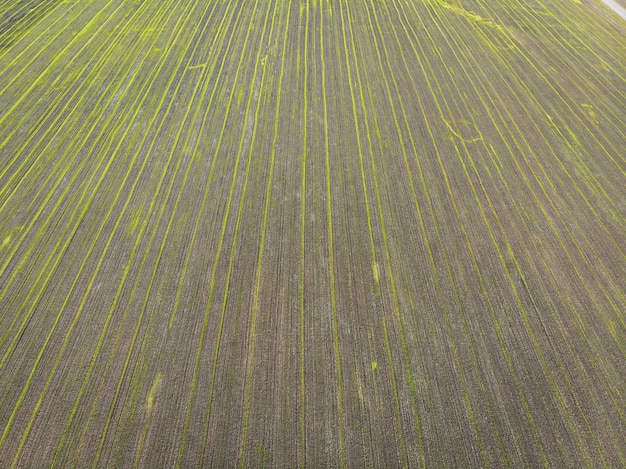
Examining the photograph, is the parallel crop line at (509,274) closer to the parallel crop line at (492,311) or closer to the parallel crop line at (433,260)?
the parallel crop line at (492,311)

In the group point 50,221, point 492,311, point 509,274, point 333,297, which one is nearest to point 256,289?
point 333,297

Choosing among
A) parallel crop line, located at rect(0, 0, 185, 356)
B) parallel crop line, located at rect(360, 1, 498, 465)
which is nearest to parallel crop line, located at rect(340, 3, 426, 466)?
parallel crop line, located at rect(360, 1, 498, 465)

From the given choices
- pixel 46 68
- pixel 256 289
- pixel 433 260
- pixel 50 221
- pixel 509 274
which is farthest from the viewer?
pixel 46 68

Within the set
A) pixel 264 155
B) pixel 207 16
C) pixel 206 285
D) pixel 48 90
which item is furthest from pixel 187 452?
pixel 207 16

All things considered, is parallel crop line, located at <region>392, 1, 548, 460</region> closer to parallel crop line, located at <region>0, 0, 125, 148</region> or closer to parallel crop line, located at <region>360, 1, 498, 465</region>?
parallel crop line, located at <region>360, 1, 498, 465</region>

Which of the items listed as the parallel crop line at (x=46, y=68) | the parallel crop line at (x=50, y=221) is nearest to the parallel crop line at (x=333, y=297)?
the parallel crop line at (x=50, y=221)

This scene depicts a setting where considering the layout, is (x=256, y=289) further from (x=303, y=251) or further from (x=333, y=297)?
(x=333, y=297)

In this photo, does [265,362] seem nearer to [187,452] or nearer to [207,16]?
[187,452]

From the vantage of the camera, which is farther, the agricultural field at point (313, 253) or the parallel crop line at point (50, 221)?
the parallel crop line at point (50, 221)
